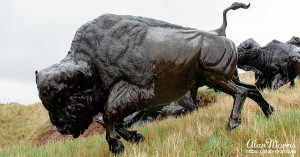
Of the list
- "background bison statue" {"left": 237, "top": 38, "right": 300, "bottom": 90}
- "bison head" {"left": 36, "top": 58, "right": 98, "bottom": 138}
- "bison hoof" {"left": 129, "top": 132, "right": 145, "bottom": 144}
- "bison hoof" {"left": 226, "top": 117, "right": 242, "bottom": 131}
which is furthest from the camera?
"background bison statue" {"left": 237, "top": 38, "right": 300, "bottom": 90}

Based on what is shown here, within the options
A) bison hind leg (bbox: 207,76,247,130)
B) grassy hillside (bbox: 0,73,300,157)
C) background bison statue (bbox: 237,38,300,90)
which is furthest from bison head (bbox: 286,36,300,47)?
bison hind leg (bbox: 207,76,247,130)

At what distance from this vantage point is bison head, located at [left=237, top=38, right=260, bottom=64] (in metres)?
7.11

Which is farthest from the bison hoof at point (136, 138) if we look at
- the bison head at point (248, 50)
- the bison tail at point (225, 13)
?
the bison head at point (248, 50)

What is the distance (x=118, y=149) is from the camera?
2.69 metres

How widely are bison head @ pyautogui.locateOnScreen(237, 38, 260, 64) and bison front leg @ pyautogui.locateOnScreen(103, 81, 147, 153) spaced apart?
17.4 feet

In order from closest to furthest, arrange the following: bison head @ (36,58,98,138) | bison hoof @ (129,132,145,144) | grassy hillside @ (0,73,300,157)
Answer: grassy hillside @ (0,73,300,157) < bison head @ (36,58,98,138) < bison hoof @ (129,132,145,144)

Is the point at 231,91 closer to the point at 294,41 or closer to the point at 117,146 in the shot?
the point at 117,146

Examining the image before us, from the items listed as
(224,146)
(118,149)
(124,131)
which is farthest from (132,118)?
(224,146)

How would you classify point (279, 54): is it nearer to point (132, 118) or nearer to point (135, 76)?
point (132, 118)

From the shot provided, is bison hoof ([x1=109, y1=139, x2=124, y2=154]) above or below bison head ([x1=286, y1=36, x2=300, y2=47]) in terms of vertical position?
below

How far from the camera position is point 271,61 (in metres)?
6.95

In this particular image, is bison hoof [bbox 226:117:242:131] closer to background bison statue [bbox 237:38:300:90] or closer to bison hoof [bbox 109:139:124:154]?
bison hoof [bbox 109:139:124:154]

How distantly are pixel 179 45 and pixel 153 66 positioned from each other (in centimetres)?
40

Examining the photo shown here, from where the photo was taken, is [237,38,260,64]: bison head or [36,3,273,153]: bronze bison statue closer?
[36,3,273,153]: bronze bison statue
